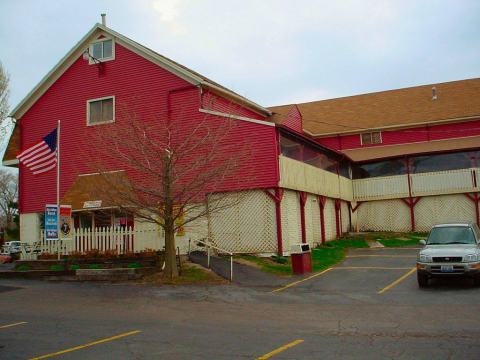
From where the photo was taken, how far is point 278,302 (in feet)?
42.8

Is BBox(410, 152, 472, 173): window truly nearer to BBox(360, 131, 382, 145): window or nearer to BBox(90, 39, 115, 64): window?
BBox(360, 131, 382, 145): window

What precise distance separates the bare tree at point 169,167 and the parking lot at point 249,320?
2639mm

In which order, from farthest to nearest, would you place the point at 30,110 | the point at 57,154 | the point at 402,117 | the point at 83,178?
the point at 402,117 → the point at 30,110 → the point at 83,178 → the point at 57,154

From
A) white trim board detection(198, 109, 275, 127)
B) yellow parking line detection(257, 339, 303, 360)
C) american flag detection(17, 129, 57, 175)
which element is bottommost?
yellow parking line detection(257, 339, 303, 360)

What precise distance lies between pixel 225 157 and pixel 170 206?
522cm

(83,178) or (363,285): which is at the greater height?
(83,178)

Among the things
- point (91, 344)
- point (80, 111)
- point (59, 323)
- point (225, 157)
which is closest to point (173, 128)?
point (225, 157)

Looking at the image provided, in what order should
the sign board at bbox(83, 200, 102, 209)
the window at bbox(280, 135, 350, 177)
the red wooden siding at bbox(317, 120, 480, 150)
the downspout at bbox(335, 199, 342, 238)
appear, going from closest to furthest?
1. the window at bbox(280, 135, 350, 177)
2. the sign board at bbox(83, 200, 102, 209)
3. the downspout at bbox(335, 199, 342, 238)
4. the red wooden siding at bbox(317, 120, 480, 150)

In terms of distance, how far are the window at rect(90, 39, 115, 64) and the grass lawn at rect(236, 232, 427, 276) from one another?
40.6ft

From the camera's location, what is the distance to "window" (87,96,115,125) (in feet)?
83.2

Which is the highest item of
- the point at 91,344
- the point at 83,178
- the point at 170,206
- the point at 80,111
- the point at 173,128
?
the point at 80,111

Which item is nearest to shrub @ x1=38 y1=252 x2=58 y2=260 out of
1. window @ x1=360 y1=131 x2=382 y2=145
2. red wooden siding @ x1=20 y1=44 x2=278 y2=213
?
red wooden siding @ x1=20 y1=44 x2=278 y2=213

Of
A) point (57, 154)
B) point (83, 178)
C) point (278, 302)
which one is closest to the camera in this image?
point (278, 302)

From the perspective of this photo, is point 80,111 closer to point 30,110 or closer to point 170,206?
point 30,110
